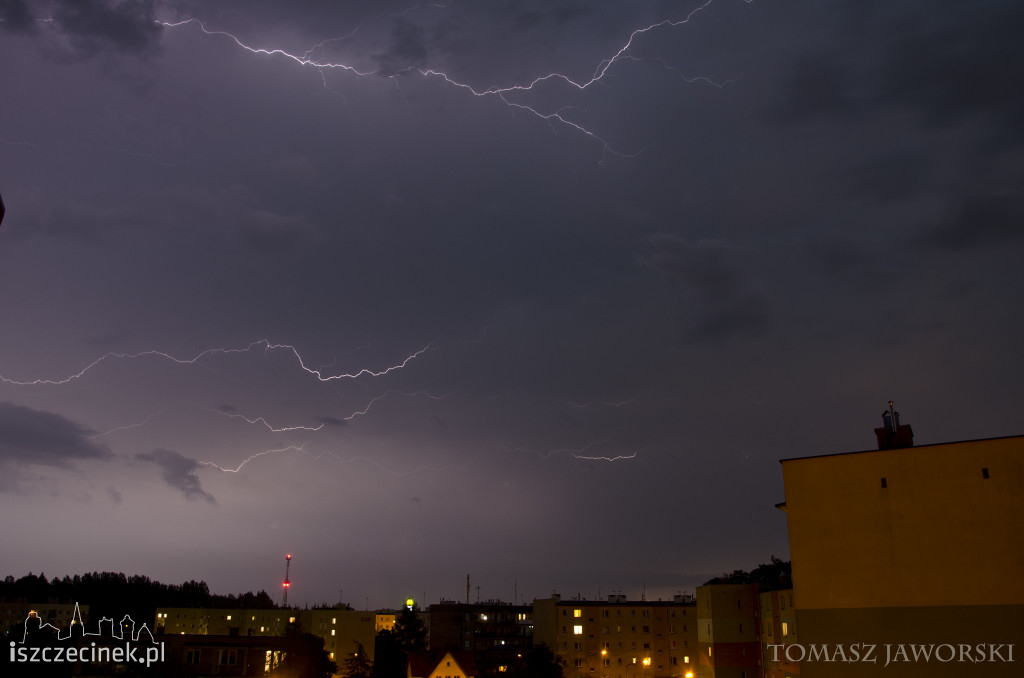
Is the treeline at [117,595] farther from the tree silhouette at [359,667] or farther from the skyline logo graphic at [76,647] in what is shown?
the skyline logo graphic at [76,647]

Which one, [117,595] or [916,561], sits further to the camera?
[117,595]

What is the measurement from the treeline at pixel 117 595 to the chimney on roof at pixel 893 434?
69693 millimetres

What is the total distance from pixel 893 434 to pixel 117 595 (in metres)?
83.5

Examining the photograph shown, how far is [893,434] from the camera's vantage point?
64.1 ft

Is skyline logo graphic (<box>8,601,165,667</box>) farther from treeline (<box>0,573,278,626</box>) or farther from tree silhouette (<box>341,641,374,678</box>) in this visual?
treeline (<box>0,573,278,626</box>)

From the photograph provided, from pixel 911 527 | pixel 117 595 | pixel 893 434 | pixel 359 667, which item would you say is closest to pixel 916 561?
pixel 911 527

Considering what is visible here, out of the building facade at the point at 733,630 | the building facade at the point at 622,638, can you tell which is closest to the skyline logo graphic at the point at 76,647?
the building facade at the point at 622,638

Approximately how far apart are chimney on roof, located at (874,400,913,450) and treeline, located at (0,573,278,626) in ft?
229

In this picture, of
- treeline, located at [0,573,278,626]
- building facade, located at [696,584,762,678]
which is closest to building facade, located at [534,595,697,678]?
building facade, located at [696,584,762,678]

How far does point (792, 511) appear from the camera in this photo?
1842 centimetres

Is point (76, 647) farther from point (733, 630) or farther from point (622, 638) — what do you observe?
point (622, 638)

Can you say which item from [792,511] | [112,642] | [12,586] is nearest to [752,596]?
[792,511]

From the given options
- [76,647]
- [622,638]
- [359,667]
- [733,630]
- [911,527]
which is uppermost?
[911,527]

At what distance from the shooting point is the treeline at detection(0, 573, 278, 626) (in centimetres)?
7781
